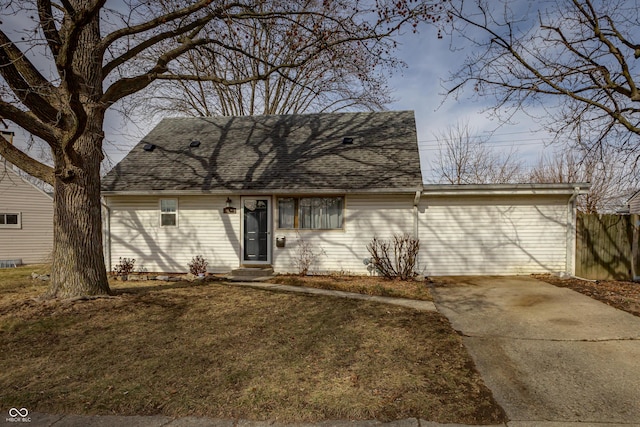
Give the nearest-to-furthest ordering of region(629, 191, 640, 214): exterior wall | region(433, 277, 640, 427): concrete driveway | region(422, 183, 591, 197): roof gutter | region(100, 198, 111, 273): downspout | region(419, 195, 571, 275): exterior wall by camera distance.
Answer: region(433, 277, 640, 427): concrete driveway < region(422, 183, 591, 197): roof gutter < region(419, 195, 571, 275): exterior wall < region(100, 198, 111, 273): downspout < region(629, 191, 640, 214): exterior wall

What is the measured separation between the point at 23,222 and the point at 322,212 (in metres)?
19.3

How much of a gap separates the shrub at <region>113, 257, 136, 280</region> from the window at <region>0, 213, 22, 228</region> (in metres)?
13.4

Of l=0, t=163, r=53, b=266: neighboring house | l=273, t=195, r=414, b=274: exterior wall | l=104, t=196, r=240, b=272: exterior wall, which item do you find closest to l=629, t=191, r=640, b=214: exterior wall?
l=273, t=195, r=414, b=274: exterior wall

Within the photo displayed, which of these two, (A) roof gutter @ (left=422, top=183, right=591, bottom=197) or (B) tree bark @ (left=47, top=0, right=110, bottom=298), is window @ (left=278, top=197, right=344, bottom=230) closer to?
(A) roof gutter @ (left=422, top=183, right=591, bottom=197)

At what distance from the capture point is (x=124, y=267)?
34.0 feet

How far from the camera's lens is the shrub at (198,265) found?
33.9 feet

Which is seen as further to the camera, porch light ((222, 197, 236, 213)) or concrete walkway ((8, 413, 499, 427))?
porch light ((222, 197, 236, 213))

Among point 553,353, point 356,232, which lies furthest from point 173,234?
point 553,353

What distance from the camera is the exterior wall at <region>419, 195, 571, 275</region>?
9797 mm

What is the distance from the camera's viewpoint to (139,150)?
41.7ft

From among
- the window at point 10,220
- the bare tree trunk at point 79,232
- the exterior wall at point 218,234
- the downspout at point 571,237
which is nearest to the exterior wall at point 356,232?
the exterior wall at point 218,234

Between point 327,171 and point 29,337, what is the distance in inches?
311

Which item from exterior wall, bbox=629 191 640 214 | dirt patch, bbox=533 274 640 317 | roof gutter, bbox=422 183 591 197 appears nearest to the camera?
dirt patch, bbox=533 274 640 317

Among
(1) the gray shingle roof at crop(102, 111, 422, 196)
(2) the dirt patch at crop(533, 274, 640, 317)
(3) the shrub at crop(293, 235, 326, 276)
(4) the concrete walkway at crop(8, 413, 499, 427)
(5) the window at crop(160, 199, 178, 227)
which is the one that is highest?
(1) the gray shingle roof at crop(102, 111, 422, 196)
